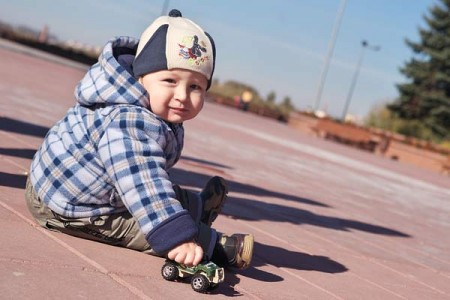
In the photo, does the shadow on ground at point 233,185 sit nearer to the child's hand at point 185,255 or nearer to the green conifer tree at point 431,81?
the child's hand at point 185,255

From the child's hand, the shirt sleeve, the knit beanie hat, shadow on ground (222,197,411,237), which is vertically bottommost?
shadow on ground (222,197,411,237)

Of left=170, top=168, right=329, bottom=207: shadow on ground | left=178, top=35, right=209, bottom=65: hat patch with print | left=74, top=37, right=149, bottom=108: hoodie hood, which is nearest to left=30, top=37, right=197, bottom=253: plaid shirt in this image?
left=74, top=37, right=149, bottom=108: hoodie hood

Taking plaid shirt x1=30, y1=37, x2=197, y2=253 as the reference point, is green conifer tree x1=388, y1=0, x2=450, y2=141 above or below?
above

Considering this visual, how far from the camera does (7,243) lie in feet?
8.21

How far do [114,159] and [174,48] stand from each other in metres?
0.50

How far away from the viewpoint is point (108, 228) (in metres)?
2.91

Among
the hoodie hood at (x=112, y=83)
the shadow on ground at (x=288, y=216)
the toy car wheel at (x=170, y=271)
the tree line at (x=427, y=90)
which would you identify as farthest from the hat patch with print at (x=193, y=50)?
the tree line at (x=427, y=90)

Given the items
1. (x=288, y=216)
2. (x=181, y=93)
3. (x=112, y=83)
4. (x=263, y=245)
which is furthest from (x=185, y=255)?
(x=288, y=216)

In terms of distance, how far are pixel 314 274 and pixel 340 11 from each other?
48.7 meters

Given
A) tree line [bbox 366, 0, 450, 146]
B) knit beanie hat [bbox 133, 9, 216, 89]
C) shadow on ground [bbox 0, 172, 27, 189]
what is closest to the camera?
knit beanie hat [bbox 133, 9, 216, 89]

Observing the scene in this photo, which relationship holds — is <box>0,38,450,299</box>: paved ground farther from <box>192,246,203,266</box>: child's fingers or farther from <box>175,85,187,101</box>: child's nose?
<box>175,85,187,101</box>: child's nose

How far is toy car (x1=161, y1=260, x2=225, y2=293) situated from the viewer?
2543 millimetres

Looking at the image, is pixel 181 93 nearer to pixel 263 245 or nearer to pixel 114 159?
pixel 114 159

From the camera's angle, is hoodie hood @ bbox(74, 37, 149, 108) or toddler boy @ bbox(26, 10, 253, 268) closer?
toddler boy @ bbox(26, 10, 253, 268)
